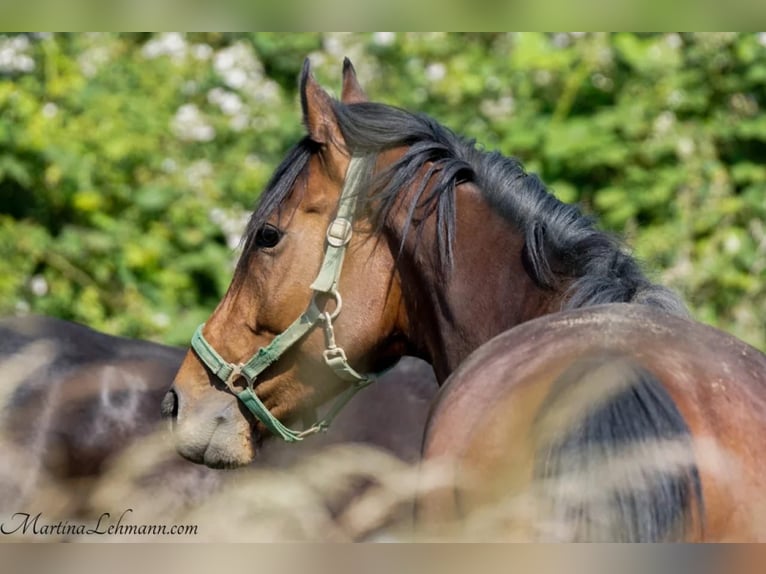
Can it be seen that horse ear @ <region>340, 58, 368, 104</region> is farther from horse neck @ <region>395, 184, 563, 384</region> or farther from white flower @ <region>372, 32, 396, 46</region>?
white flower @ <region>372, 32, 396, 46</region>

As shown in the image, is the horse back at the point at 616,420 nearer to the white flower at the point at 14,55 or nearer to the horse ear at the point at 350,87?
the horse ear at the point at 350,87

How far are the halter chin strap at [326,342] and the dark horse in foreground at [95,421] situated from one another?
3.01ft

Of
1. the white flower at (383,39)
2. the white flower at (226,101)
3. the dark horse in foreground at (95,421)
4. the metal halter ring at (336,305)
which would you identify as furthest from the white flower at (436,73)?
the metal halter ring at (336,305)

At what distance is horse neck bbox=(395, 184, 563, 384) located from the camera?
2258 millimetres

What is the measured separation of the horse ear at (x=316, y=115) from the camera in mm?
2361

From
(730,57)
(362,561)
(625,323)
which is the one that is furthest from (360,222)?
(730,57)

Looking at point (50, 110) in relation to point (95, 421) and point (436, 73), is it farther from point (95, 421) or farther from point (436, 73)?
point (95, 421)

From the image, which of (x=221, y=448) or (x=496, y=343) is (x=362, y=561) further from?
(x=221, y=448)

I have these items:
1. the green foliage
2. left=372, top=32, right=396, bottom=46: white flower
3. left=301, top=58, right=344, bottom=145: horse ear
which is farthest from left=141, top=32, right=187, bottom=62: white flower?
left=301, top=58, right=344, bottom=145: horse ear

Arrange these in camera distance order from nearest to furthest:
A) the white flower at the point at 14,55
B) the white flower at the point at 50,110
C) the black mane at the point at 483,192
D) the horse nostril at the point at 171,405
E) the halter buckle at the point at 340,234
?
the black mane at the point at 483,192
the halter buckle at the point at 340,234
the horse nostril at the point at 171,405
the white flower at the point at 50,110
the white flower at the point at 14,55

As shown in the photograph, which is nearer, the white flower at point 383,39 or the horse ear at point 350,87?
the horse ear at point 350,87

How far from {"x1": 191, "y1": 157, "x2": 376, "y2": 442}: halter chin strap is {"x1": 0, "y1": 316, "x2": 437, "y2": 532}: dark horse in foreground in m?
0.92

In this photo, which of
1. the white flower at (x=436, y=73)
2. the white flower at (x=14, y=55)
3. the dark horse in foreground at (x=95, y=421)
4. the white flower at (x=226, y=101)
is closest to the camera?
the dark horse in foreground at (x=95, y=421)

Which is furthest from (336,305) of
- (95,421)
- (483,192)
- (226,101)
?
(226,101)
